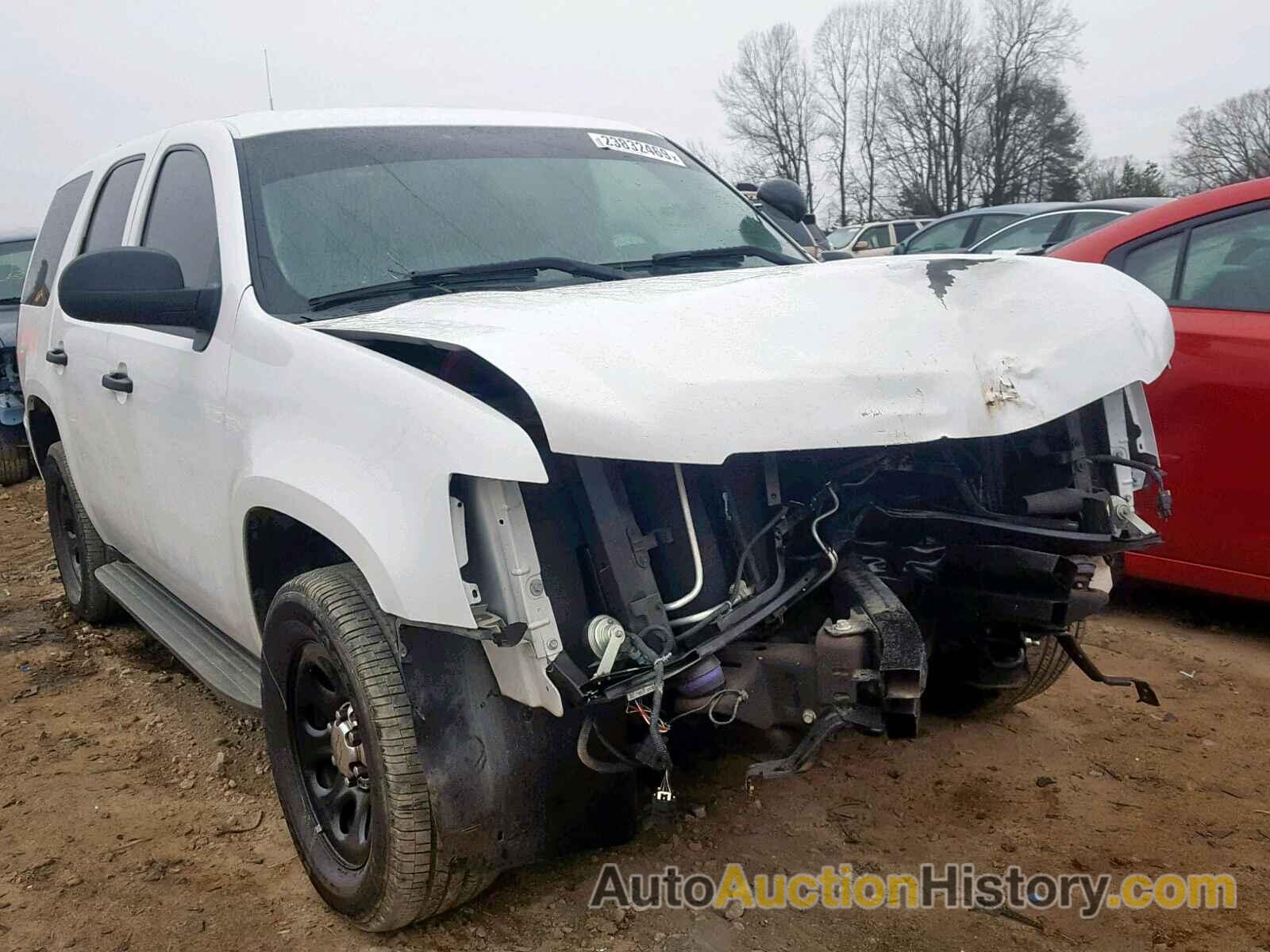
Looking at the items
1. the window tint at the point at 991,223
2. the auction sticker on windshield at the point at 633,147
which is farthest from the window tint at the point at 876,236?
the auction sticker on windshield at the point at 633,147

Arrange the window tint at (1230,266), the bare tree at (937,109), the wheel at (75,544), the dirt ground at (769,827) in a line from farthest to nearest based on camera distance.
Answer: the bare tree at (937,109) → the wheel at (75,544) → the window tint at (1230,266) → the dirt ground at (769,827)

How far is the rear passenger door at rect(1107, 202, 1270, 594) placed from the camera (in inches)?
149

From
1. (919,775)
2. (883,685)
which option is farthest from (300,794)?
(919,775)

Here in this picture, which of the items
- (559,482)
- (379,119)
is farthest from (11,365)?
(559,482)

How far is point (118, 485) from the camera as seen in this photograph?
379 centimetres

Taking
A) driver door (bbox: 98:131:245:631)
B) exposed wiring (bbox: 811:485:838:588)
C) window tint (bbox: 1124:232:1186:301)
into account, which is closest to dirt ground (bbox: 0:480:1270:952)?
driver door (bbox: 98:131:245:631)

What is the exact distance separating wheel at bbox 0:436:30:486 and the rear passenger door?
8.30 metres

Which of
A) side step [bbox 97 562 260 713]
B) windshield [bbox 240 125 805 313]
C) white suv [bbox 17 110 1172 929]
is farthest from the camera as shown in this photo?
side step [bbox 97 562 260 713]

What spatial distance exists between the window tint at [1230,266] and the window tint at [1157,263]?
0.17ft

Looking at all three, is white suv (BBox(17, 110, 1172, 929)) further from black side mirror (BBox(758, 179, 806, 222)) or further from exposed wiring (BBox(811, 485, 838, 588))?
black side mirror (BBox(758, 179, 806, 222))

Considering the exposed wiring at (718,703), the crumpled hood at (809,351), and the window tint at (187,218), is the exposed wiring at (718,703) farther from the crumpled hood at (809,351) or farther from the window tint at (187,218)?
the window tint at (187,218)

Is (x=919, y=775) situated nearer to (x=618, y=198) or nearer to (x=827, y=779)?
(x=827, y=779)

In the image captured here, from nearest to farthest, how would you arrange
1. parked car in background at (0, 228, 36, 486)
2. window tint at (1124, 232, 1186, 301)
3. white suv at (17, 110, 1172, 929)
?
1. white suv at (17, 110, 1172, 929)
2. window tint at (1124, 232, 1186, 301)
3. parked car in background at (0, 228, 36, 486)

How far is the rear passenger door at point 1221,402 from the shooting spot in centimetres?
Result: 378
